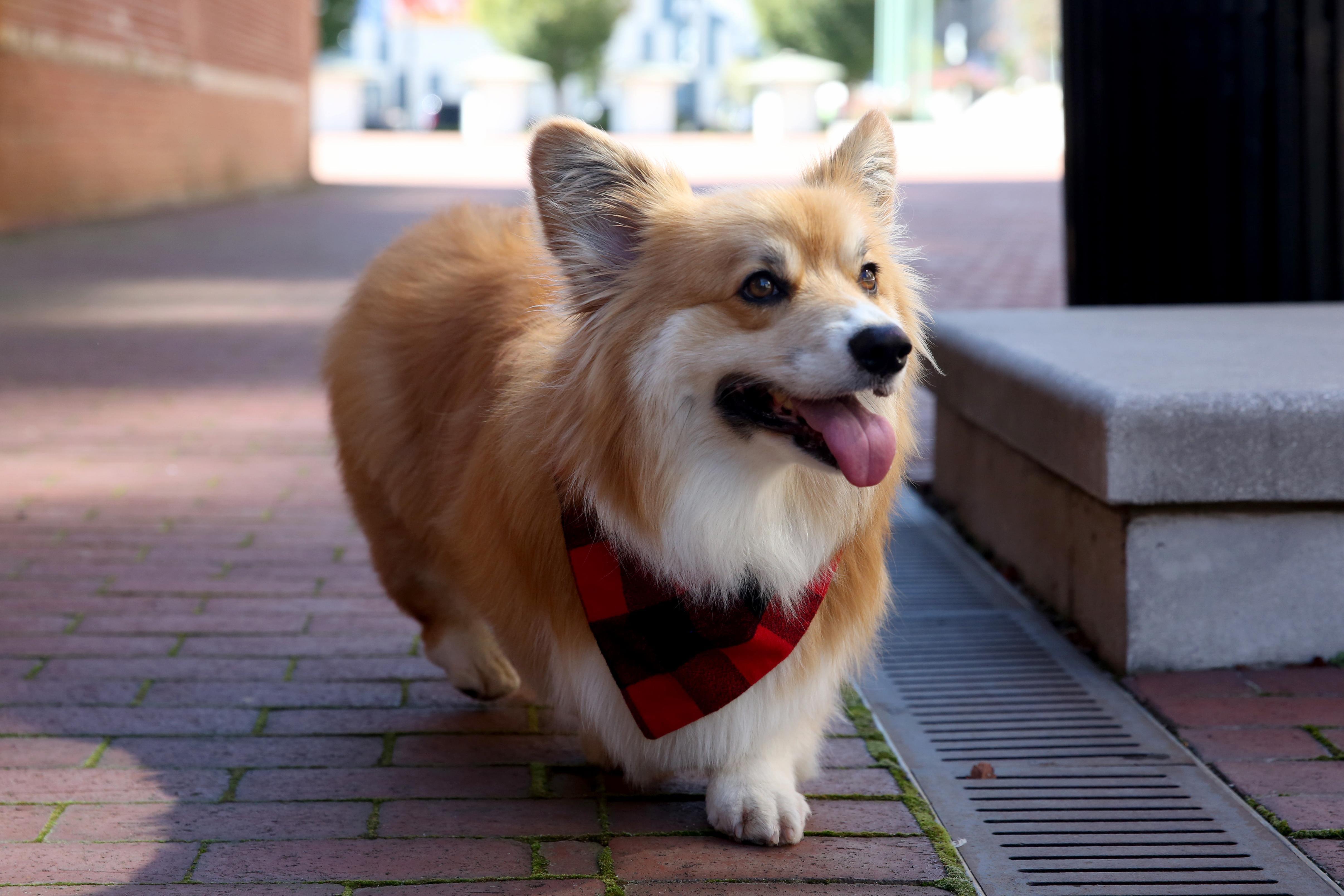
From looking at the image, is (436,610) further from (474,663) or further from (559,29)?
(559,29)

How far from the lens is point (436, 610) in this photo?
3775 millimetres

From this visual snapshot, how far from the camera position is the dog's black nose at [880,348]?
2.67 meters

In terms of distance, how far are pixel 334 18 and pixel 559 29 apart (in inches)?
800

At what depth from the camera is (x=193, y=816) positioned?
119 inches

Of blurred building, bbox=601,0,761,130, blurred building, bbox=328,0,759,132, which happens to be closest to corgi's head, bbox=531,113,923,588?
blurred building, bbox=328,0,759,132

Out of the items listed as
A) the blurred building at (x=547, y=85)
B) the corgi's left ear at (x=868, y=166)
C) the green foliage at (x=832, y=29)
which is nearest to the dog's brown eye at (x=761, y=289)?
the corgi's left ear at (x=868, y=166)

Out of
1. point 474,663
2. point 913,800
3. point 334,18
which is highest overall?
point 334,18

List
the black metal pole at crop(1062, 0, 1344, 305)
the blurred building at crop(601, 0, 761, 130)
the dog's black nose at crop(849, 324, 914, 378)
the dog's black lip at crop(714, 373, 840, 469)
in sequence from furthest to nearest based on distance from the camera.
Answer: the blurred building at crop(601, 0, 761, 130)
the black metal pole at crop(1062, 0, 1344, 305)
the dog's black lip at crop(714, 373, 840, 469)
the dog's black nose at crop(849, 324, 914, 378)

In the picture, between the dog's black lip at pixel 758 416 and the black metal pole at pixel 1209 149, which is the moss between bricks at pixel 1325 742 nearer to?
the dog's black lip at pixel 758 416

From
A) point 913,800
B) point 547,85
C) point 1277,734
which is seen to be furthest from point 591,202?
point 547,85

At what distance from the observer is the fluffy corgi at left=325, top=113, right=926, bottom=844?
2.83m

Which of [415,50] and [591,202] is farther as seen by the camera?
[415,50]

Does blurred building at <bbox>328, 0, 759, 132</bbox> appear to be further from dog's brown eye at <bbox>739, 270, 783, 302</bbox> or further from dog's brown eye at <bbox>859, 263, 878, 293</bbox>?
dog's brown eye at <bbox>739, 270, 783, 302</bbox>

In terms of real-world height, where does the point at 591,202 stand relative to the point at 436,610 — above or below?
above
